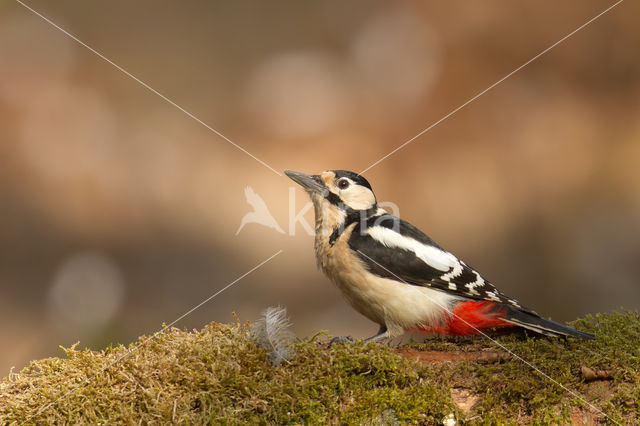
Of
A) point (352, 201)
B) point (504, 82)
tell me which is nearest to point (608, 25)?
point (504, 82)

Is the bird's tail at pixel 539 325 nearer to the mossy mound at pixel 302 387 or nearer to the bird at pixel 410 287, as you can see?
the bird at pixel 410 287

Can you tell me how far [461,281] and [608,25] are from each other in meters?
4.34

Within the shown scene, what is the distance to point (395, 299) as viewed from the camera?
2.81 meters

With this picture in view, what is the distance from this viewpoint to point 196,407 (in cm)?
203

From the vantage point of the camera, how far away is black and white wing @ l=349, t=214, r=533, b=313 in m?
2.85

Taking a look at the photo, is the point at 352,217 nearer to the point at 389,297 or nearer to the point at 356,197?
the point at 356,197

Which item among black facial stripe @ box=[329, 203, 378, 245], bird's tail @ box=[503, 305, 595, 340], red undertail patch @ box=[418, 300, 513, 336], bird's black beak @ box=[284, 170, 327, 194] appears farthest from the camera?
bird's black beak @ box=[284, 170, 327, 194]

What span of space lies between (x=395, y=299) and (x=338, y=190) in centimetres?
74

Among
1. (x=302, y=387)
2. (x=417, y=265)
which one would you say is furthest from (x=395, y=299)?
(x=302, y=387)

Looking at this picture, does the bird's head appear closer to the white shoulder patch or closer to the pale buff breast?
the white shoulder patch

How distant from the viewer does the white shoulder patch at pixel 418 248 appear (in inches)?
115

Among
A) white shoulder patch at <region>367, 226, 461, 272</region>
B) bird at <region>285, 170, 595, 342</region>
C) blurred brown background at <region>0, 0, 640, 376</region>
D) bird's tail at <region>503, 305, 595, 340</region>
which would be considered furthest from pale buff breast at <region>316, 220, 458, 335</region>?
blurred brown background at <region>0, 0, 640, 376</region>

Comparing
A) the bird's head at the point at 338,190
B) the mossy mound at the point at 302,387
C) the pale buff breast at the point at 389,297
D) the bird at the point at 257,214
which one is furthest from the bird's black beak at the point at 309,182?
the bird at the point at 257,214

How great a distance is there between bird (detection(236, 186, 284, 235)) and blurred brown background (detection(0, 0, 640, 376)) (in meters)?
0.07
